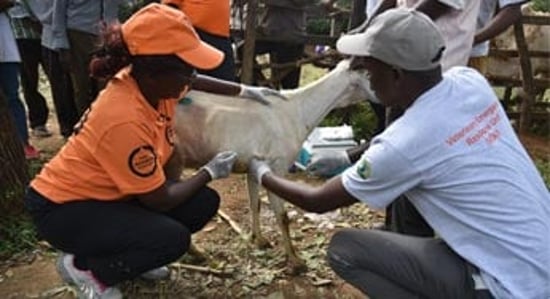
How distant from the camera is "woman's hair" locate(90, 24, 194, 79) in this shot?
2799 mm

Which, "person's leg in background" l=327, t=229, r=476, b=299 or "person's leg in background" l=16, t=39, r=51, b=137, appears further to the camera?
"person's leg in background" l=16, t=39, r=51, b=137

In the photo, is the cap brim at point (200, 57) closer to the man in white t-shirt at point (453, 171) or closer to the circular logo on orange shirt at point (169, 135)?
the circular logo on orange shirt at point (169, 135)

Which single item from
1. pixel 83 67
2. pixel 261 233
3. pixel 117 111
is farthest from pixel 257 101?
pixel 83 67

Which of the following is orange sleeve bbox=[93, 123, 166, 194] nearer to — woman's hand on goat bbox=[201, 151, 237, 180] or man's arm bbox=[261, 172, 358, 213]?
woman's hand on goat bbox=[201, 151, 237, 180]

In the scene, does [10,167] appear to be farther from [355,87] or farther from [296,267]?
[355,87]

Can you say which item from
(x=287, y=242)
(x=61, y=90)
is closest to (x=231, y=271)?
(x=287, y=242)

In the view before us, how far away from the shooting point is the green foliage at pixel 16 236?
404 centimetres

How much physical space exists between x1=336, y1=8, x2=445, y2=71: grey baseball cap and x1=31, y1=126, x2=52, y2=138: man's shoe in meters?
4.91

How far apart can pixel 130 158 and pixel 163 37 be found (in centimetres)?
50


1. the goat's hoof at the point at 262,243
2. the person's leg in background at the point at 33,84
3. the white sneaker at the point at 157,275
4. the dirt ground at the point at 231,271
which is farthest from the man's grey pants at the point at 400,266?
the person's leg in background at the point at 33,84

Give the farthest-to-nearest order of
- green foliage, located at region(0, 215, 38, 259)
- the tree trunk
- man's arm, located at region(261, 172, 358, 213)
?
the tree trunk, green foliage, located at region(0, 215, 38, 259), man's arm, located at region(261, 172, 358, 213)

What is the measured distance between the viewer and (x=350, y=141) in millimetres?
5359

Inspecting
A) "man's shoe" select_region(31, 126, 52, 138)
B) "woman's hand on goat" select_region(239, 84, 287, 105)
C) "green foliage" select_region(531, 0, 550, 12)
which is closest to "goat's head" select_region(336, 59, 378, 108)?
"woman's hand on goat" select_region(239, 84, 287, 105)

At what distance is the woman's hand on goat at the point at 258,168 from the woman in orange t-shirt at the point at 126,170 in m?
0.15
